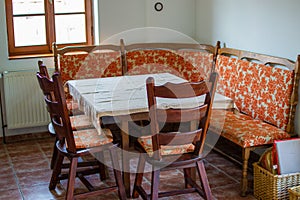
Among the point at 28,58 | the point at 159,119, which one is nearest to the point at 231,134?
the point at 159,119

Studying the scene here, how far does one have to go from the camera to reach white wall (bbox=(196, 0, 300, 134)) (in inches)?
141

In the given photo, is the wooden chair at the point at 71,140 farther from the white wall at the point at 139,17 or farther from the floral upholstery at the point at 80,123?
the white wall at the point at 139,17

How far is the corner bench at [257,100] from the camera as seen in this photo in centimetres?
339

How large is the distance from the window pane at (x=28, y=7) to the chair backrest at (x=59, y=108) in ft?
6.46

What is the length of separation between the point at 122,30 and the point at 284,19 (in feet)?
6.23

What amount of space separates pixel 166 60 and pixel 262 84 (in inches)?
57.3

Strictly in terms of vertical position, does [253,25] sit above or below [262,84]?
above

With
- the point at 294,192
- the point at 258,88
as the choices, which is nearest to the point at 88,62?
the point at 258,88

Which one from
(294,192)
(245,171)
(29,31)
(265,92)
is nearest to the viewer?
(294,192)

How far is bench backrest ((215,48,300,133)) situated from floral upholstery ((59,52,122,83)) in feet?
3.66

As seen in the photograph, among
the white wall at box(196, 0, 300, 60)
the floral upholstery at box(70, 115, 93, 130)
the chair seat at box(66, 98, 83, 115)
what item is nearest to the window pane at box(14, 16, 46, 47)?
the chair seat at box(66, 98, 83, 115)

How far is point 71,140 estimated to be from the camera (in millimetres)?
2904

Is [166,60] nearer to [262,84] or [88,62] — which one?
[88,62]

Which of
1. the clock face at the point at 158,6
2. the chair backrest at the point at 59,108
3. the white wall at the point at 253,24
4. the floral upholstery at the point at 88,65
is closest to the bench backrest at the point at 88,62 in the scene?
the floral upholstery at the point at 88,65
